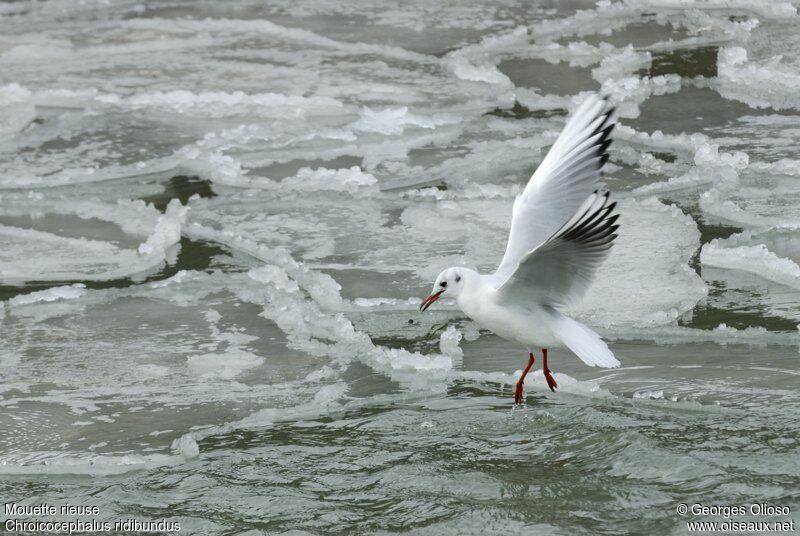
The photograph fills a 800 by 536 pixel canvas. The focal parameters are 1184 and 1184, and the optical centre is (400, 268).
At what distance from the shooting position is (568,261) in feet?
12.9

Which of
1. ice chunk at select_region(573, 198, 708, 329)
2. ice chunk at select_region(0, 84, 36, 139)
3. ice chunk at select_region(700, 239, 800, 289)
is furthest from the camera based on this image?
ice chunk at select_region(0, 84, 36, 139)

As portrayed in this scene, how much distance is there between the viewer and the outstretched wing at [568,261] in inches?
146

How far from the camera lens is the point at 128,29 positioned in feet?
31.3

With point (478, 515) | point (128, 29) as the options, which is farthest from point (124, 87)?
point (478, 515)

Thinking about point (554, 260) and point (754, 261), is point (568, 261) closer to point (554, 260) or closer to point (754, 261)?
point (554, 260)

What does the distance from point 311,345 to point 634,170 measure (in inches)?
96.4

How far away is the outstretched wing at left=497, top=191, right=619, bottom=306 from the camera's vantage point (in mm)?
3701

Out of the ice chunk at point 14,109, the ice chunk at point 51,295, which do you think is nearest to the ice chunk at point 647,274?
the ice chunk at point 51,295

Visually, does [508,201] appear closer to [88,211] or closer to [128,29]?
[88,211]

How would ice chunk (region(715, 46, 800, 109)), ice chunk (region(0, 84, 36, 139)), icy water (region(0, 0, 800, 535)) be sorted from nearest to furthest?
icy water (region(0, 0, 800, 535)), ice chunk (region(715, 46, 800, 109)), ice chunk (region(0, 84, 36, 139))

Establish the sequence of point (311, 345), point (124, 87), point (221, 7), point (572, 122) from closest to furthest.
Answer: point (572, 122) < point (311, 345) < point (124, 87) < point (221, 7)

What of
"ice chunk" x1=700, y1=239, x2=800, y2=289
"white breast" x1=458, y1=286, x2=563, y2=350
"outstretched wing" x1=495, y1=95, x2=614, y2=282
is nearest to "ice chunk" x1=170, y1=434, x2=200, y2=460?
"white breast" x1=458, y1=286, x2=563, y2=350

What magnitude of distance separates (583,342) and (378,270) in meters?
1.57

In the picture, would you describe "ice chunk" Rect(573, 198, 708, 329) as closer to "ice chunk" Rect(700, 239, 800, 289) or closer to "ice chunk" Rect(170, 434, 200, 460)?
"ice chunk" Rect(700, 239, 800, 289)
